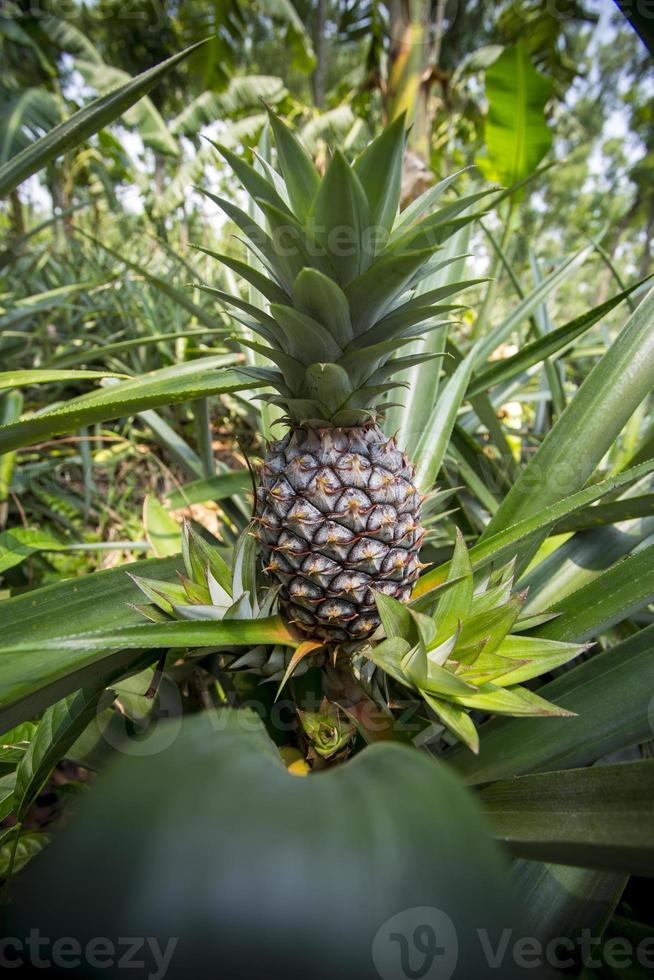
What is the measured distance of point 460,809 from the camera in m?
0.25

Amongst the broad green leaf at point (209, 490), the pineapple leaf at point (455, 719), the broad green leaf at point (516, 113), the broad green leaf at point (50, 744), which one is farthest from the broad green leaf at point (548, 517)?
the broad green leaf at point (516, 113)

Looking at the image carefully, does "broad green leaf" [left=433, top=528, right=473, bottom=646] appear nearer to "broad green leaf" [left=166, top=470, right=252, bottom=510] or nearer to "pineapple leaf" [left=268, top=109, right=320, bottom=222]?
"pineapple leaf" [left=268, top=109, right=320, bottom=222]

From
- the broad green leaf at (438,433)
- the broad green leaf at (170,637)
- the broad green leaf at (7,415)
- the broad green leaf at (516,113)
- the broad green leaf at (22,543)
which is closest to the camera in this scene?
the broad green leaf at (170,637)

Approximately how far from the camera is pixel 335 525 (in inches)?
22.5

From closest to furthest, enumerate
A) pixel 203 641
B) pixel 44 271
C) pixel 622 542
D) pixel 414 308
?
pixel 203 641
pixel 414 308
pixel 622 542
pixel 44 271

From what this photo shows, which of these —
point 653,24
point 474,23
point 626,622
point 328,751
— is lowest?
point 626,622

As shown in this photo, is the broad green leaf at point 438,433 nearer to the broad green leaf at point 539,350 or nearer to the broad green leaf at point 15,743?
the broad green leaf at point 539,350

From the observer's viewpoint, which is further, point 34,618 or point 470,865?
point 34,618

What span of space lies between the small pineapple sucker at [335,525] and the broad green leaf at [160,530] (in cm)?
30

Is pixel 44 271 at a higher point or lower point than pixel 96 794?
higher

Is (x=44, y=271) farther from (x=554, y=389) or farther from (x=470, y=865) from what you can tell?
(x=470, y=865)

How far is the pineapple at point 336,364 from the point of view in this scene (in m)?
0.51

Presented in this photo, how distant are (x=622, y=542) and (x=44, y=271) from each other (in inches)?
102

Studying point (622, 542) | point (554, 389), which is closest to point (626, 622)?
point (622, 542)
